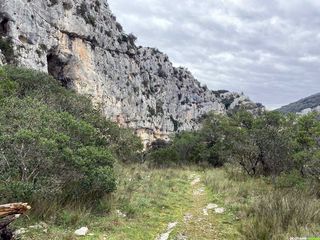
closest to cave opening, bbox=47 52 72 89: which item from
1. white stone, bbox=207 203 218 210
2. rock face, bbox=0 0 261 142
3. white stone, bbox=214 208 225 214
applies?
rock face, bbox=0 0 261 142

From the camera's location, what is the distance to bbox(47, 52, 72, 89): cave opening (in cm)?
4279

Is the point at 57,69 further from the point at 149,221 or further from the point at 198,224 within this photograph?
the point at 198,224

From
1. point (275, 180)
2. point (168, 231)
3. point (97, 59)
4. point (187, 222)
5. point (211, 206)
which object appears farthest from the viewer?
point (97, 59)

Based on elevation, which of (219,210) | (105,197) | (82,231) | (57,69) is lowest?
(219,210)

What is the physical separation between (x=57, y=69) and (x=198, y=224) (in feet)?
126

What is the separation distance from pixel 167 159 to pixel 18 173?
26.7m

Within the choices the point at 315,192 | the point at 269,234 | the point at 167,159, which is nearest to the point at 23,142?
the point at 269,234

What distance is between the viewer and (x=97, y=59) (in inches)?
1946

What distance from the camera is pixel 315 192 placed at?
11.6 metres

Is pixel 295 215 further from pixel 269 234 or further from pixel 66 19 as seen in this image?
pixel 66 19

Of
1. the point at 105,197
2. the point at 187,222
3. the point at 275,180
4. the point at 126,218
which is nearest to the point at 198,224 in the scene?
the point at 187,222

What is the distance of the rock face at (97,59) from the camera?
35.1 meters

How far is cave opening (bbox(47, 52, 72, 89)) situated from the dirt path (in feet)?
115

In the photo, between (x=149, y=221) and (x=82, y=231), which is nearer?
(x=82, y=231)
